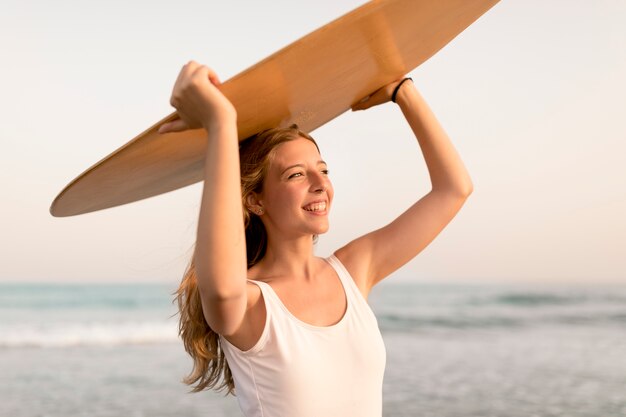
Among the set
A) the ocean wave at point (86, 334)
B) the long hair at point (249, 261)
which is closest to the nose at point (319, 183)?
the long hair at point (249, 261)

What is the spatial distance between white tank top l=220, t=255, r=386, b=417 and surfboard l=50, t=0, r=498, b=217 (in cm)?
40

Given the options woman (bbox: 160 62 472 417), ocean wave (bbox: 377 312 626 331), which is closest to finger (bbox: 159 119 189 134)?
woman (bbox: 160 62 472 417)

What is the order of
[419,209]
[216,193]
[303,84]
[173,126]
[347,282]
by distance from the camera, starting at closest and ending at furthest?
1. [216,193]
2. [173,126]
3. [303,84]
4. [347,282]
5. [419,209]

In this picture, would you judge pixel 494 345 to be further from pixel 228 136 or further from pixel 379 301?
pixel 228 136

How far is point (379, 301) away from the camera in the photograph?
56.7 feet

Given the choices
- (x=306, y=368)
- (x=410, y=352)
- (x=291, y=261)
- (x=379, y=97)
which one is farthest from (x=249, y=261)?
(x=410, y=352)

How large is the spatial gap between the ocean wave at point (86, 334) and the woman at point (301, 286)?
10.4 metres

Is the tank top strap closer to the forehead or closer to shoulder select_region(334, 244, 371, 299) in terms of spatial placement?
shoulder select_region(334, 244, 371, 299)

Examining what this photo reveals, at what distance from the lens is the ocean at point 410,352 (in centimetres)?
721

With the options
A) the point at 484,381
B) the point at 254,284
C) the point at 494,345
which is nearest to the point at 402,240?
the point at 254,284

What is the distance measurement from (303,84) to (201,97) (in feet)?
1.26

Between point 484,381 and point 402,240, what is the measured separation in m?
6.68

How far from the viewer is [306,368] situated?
180cm

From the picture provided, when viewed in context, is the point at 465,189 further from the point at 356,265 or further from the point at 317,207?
the point at 317,207
